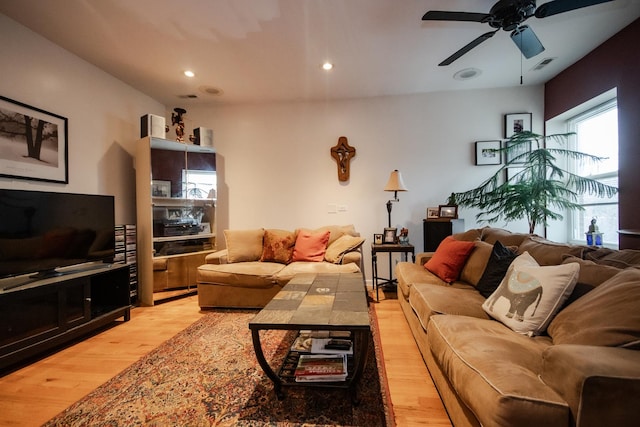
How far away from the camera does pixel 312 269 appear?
306cm

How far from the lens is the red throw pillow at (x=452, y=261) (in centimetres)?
239

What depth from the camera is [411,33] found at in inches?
97.5

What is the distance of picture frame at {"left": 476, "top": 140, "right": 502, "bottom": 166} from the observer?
12.1 feet

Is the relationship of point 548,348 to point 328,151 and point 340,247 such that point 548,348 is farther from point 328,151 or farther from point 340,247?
point 328,151

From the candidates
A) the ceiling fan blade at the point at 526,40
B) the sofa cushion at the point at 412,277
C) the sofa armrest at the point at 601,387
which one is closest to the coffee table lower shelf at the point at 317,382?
the sofa armrest at the point at 601,387

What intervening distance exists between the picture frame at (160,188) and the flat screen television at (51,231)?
60 centimetres

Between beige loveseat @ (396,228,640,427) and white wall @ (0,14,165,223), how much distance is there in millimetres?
3498

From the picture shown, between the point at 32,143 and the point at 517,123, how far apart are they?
17.6 feet

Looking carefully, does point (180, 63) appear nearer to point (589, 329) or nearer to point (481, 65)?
point (481, 65)

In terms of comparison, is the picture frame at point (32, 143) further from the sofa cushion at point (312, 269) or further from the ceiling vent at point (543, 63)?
the ceiling vent at point (543, 63)

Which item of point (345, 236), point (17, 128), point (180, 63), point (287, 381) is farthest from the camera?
point (345, 236)

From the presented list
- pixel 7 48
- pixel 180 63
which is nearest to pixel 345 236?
pixel 180 63

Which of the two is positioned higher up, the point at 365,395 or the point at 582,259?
the point at 582,259

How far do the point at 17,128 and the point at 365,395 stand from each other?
11.3 feet
